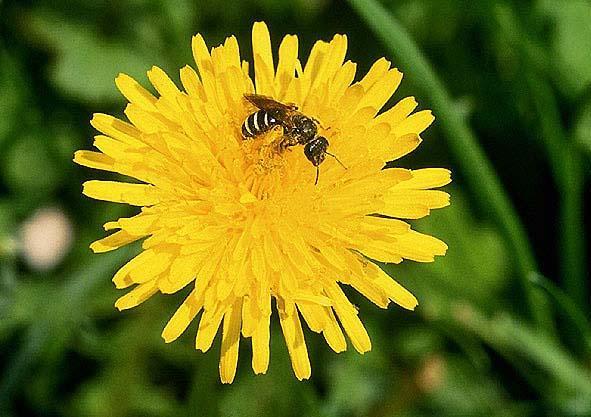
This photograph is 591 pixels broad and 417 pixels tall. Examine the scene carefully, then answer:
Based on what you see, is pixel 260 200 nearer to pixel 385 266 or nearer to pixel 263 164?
pixel 263 164

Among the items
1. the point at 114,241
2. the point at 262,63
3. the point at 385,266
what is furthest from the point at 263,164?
the point at 385,266

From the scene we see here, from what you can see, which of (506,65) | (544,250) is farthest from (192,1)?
(544,250)

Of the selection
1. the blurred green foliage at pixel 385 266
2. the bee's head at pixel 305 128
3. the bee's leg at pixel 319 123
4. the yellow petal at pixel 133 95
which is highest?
the yellow petal at pixel 133 95

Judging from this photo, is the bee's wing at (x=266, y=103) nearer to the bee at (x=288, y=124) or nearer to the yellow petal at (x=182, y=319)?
the bee at (x=288, y=124)

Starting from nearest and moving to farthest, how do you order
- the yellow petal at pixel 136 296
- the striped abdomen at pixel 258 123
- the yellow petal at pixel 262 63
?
the yellow petal at pixel 136 296 < the striped abdomen at pixel 258 123 < the yellow petal at pixel 262 63

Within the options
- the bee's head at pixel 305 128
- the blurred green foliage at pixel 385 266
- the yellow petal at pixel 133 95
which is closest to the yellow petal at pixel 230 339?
the bee's head at pixel 305 128

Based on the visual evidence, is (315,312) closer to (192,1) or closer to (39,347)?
(39,347)

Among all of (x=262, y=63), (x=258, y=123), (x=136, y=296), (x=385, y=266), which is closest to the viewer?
(x=136, y=296)
